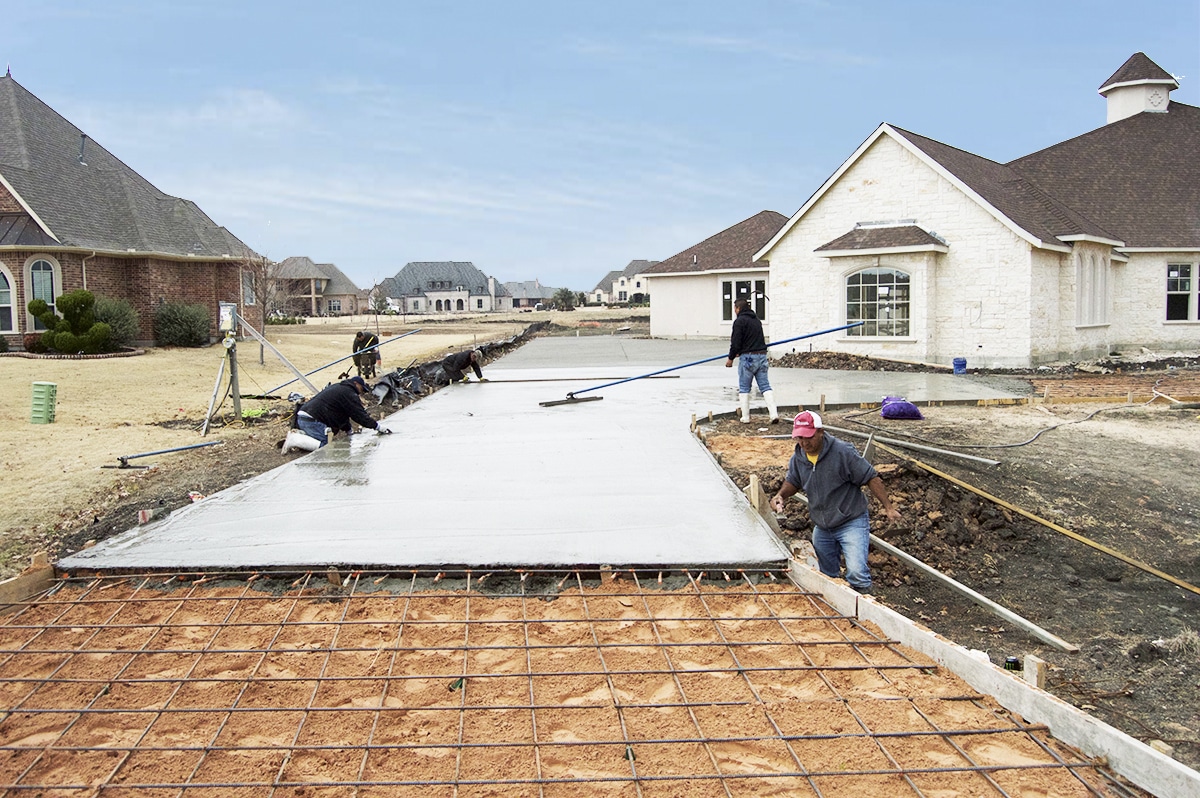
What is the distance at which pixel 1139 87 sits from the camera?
2541 cm

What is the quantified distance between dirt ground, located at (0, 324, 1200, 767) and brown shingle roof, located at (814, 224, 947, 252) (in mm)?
6447

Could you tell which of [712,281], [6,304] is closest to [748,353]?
[712,281]

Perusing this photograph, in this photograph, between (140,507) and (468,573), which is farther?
(140,507)

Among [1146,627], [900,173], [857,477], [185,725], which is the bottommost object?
[1146,627]

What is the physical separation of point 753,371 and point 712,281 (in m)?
20.0

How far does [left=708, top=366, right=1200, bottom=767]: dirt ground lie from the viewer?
208 inches

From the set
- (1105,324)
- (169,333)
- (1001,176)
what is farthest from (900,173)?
(169,333)

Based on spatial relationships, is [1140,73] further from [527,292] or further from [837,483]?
[527,292]

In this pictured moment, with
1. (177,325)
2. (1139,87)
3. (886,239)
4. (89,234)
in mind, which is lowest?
(177,325)

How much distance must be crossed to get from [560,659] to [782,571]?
1.86 meters

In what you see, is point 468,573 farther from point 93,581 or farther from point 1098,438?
point 1098,438

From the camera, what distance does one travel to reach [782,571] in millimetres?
5633

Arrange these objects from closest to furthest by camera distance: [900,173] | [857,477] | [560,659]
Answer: [560,659], [857,477], [900,173]

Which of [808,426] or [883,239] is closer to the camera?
[808,426]
